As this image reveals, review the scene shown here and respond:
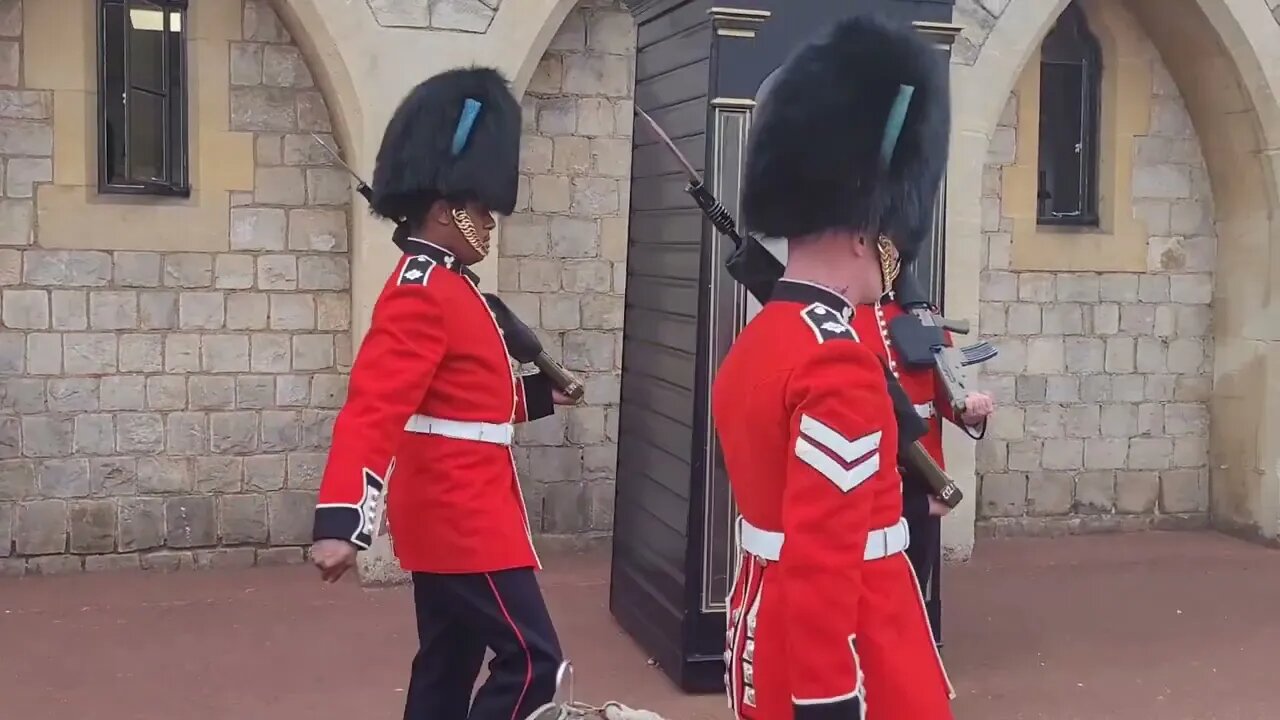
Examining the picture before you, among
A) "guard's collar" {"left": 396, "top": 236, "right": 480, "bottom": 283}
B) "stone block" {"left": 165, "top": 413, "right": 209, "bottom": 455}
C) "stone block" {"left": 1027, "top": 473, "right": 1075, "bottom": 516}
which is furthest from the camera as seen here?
"stone block" {"left": 1027, "top": 473, "right": 1075, "bottom": 516}

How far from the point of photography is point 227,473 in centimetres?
565

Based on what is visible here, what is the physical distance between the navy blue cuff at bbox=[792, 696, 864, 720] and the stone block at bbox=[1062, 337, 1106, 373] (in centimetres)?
515

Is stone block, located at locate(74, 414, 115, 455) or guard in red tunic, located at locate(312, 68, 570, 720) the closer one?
guard in red tunic, located at locate(312, 68, 570, 720)

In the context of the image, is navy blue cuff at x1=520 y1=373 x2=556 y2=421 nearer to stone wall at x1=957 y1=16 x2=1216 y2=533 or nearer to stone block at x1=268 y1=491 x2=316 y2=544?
stone block at x1=268 y1=491 x2=316 y2=544

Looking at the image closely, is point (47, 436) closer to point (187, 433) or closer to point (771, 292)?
point (187, 433)

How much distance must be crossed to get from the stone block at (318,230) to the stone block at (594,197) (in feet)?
3.19

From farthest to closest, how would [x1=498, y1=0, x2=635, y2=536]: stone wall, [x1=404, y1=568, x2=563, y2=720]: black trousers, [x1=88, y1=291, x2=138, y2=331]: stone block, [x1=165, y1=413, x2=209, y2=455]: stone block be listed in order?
[x1=498, y1=0, x2=635, y2=536]: stone wall < [x1=165, y1=413, x2=209, y2=455]: stone block < [x1=88, y1=291, x2=138, y2=331]: stone block < [x1=404, y1=568, x2=563, y2=720]: black trousers

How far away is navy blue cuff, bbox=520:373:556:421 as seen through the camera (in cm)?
325

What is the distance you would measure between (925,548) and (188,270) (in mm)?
3189

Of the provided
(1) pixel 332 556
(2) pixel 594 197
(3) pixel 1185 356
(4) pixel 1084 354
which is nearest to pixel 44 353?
(2) pixel 594 197

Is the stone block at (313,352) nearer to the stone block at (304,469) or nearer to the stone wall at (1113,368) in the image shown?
the stone block at (304,469)

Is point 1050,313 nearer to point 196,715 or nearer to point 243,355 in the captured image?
point 243,355

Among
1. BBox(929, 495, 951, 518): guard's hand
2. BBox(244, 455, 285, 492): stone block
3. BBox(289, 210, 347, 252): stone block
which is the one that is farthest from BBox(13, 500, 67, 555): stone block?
BBox(929, 495, 951, 518): guard's hand

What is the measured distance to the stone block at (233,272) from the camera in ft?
18.4
